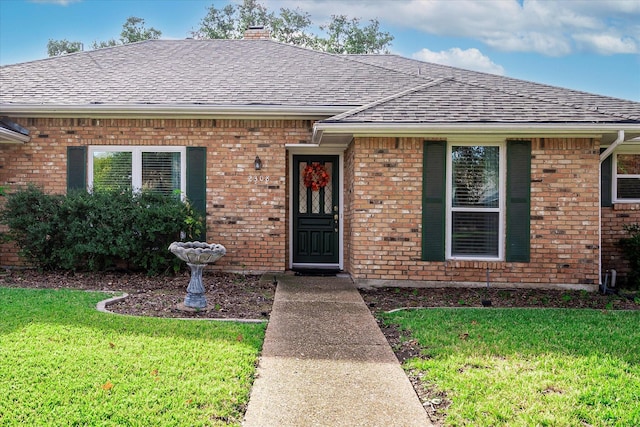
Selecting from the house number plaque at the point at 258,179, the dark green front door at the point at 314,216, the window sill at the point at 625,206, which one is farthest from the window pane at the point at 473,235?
the house number plaque at the point at 258,179

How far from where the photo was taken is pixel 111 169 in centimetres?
932

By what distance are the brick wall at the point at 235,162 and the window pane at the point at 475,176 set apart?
2.73 metres

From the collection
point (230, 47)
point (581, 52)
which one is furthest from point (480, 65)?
point (230, 47)

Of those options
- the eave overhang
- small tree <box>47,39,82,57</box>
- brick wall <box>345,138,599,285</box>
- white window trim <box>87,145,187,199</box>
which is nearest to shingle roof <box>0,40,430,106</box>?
white window trim <box>87,145,187,199</box>

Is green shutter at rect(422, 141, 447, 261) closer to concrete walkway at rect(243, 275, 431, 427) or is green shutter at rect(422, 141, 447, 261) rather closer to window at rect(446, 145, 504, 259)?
window at rect(446, 145, 504, 259)

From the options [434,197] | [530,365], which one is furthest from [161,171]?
[530,365]

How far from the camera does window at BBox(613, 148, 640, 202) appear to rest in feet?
31.0

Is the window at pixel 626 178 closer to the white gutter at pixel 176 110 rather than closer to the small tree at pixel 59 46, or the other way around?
the white gutter at pixel 176 110

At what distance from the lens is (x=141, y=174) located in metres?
9.27

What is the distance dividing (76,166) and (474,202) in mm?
7182

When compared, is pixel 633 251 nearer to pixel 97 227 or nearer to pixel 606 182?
pixel 606 182

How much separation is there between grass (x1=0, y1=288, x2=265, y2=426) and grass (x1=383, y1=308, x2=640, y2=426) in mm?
1568

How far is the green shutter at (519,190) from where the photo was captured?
810 centimetres

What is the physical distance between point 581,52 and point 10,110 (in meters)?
27.6
